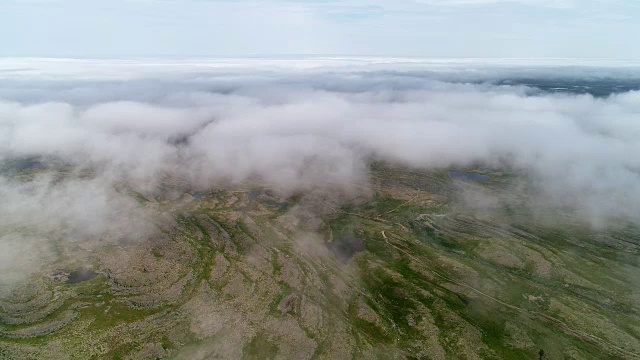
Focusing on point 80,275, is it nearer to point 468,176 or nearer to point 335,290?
point 335,290

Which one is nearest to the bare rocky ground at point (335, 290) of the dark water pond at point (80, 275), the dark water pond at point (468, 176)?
the dark water pond at point (80, 275)

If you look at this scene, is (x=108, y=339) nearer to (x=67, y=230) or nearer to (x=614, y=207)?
(x=67, y=230)

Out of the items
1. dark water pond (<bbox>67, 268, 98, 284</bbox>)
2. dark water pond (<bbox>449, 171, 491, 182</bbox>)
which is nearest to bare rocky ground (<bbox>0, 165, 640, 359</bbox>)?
dark water pond (<bbox>67, 268, 98, 284</bbox>)

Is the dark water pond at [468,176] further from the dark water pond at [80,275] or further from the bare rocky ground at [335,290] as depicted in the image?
the dark water pond at [80,275]

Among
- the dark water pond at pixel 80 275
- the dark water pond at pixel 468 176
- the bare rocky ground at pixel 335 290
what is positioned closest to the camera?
the bare rocky ground at pixel 335 290

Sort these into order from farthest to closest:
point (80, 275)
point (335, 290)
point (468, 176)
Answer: point (468, 176) → point (80, 275) → point (335, 290)

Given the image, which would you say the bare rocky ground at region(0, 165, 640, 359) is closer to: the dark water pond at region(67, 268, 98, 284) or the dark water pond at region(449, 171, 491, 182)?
the dark water pond at region(67, 268, 98, 284)

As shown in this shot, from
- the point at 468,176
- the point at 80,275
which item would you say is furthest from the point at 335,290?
the point at 468,176
